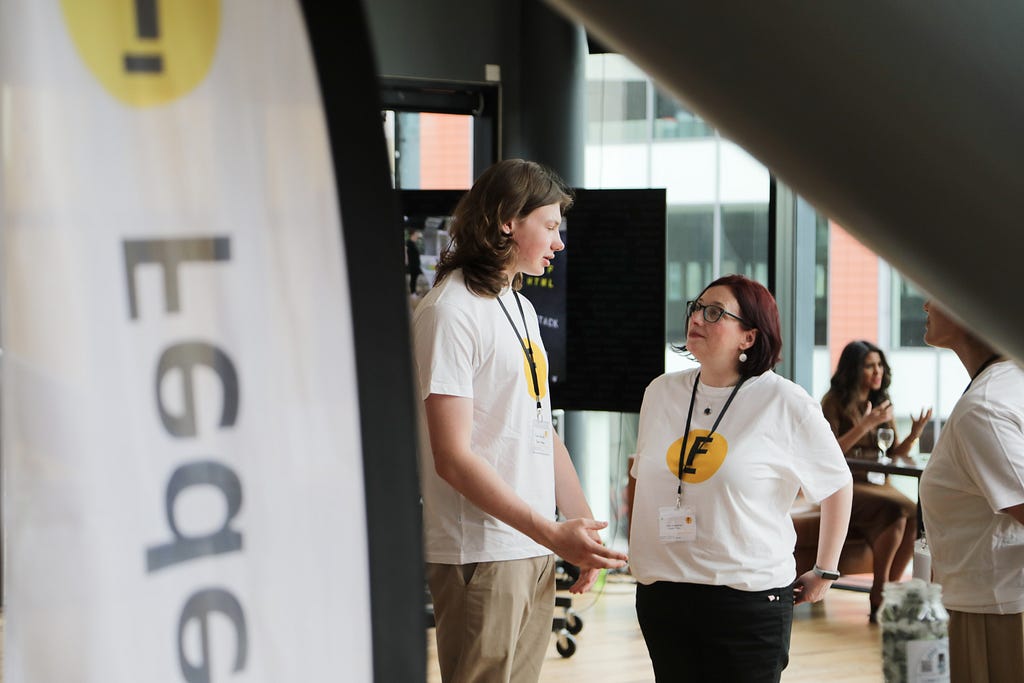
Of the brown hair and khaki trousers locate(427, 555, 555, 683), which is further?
the brown hair

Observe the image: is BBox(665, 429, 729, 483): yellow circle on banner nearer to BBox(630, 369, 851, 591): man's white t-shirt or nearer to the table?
BBox(630, 369, 851, 591): man's white t-shirt

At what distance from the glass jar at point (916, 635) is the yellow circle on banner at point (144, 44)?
2.00 meters

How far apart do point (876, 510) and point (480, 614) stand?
4.11 m

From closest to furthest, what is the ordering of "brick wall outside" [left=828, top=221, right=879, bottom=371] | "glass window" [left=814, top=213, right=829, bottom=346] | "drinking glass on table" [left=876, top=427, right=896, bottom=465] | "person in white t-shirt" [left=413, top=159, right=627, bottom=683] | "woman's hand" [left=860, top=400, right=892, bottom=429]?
1. "person in white t-shirt" [left=413, top=159, right=627, bottom=683]
2. "drinking glass on table" [left=876, top=427, right=896, bottom=465]
3. "woman's hand" [left=860, top=400, right=892, bottom=429]
4. "glass window" [left=814, top=213, right=829, bottom=346]
5. "brick wall outside" [left=828, top=221, right=879, bottom=371]

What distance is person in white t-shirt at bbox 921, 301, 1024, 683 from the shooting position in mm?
2428

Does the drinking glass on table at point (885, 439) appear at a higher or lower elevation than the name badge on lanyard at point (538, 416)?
lower

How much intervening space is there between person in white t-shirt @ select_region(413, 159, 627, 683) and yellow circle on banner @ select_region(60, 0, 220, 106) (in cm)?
141

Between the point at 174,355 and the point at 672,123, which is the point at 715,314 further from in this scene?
the point at 672,123

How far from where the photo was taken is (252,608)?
29.1 inches

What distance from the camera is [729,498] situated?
246 cm

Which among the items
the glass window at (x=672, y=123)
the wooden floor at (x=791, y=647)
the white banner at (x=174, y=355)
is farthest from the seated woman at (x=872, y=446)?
the white banner at (x=174, y=355)

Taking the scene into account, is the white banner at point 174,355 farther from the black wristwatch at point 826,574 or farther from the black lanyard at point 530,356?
the black wristwatch at point 826,574

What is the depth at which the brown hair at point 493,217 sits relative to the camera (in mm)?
2262

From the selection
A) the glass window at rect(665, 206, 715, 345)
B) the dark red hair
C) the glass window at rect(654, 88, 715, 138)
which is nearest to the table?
the glass window at rect(665, 206, 715, 345)
